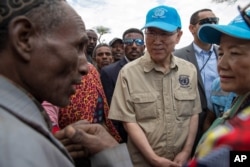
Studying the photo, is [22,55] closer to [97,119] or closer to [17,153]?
[17,153]

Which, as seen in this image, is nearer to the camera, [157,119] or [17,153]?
[17,153]

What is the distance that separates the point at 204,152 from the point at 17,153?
40cm

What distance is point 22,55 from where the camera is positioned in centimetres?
102

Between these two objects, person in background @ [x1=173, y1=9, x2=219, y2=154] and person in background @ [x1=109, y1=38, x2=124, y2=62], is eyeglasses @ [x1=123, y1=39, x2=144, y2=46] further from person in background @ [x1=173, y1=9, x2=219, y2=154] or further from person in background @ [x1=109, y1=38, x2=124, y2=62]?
person in background @ [x1=109, y1=38, x2=124, y2=62]

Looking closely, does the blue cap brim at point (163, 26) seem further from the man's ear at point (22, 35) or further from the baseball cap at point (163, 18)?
the man's ear at point (22, 35)

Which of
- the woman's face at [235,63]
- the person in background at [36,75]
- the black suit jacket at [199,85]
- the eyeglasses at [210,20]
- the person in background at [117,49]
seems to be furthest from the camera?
the person in background at [117,49]

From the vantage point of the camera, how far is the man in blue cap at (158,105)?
2852mm

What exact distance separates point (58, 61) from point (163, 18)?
2170 millimetres

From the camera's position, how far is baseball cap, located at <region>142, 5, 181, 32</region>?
10.2 feet

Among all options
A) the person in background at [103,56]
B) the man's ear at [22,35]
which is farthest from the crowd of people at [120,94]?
the person in background at [103,56]

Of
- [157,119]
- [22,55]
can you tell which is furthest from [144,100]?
[22,55]

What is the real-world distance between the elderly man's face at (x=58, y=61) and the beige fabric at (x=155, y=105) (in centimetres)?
168

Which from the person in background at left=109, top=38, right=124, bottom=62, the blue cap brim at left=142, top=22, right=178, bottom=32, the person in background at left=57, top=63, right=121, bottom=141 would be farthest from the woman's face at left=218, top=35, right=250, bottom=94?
the person in background at left=109, top=38, right=124, bottom=62

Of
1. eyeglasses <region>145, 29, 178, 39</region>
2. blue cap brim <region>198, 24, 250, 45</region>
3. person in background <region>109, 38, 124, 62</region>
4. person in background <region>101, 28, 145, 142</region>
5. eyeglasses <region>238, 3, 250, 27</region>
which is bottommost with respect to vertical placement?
person in background <region>109, 38, 124, 62</region>
